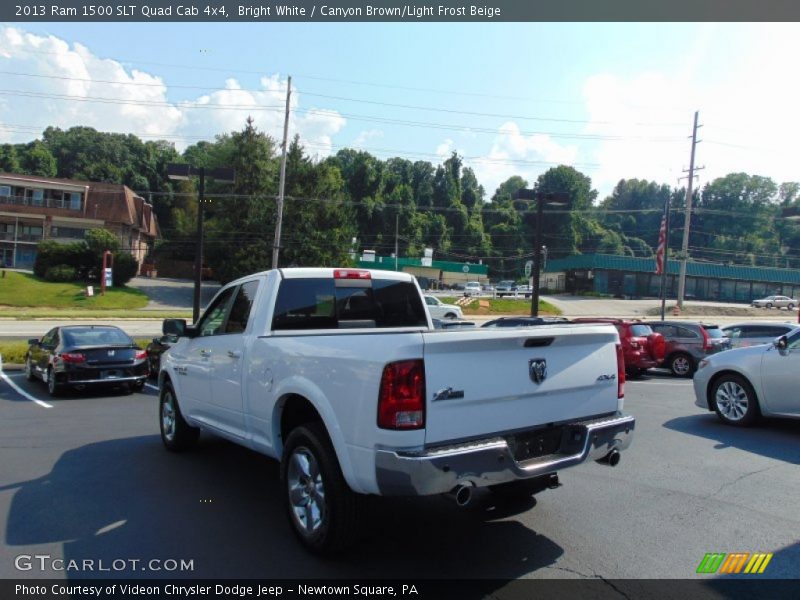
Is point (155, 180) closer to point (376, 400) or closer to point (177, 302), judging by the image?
point (177, 302)

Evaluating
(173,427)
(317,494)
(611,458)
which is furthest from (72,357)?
(611,458)

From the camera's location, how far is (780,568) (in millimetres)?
4129

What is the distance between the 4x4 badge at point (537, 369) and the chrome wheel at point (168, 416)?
4.66 m

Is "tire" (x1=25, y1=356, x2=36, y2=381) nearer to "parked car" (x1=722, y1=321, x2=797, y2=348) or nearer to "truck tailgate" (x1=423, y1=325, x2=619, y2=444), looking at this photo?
"truck tailgate" (x1=423, y1=325, x2=619, y2=444)

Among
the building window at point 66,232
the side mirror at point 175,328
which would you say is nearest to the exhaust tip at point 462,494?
the side mirror at point 175,328

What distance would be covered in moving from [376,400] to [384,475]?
17.5 inches

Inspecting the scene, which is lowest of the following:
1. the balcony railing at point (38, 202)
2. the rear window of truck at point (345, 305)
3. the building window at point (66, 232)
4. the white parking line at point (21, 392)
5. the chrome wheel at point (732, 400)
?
the white parking line at point (21, 392)

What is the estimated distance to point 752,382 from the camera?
8.80 m

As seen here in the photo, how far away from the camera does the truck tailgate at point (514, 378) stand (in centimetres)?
365

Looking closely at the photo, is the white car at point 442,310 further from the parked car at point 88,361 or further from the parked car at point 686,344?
the parked car at point 88,361

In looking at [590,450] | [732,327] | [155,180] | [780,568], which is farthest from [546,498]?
[155,180]

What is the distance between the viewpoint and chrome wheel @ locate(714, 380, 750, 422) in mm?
8984

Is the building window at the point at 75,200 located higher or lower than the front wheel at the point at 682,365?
higher

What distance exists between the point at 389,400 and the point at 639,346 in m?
13.3
